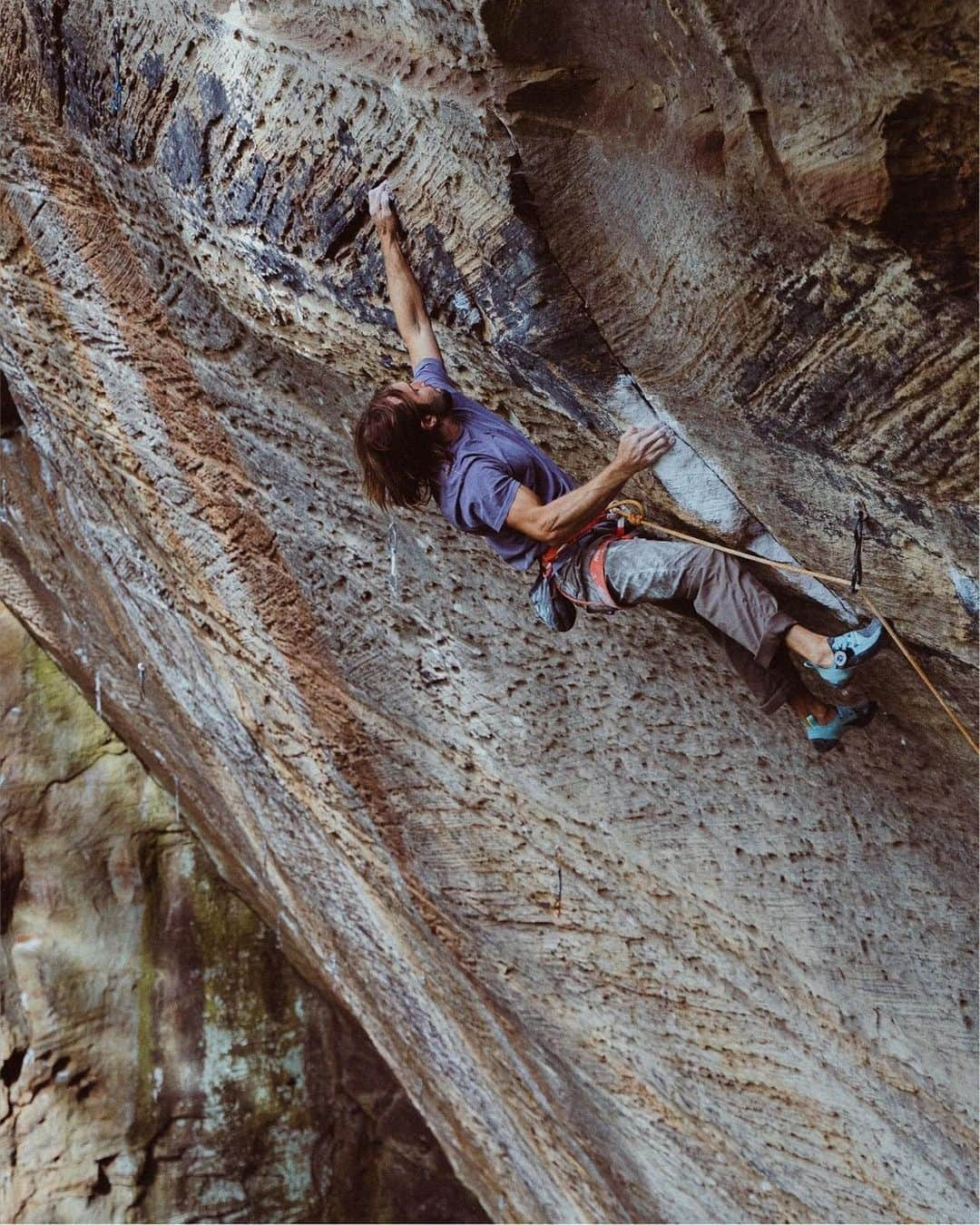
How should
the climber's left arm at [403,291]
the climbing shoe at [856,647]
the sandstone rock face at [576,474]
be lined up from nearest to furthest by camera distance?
the sandstone rock face at [576,474] < the climbing shoe at [856,647] < the climber's left arm at [403,291]

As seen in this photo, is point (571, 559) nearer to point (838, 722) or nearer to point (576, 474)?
point (576, 474)

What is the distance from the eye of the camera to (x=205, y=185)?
309 cm

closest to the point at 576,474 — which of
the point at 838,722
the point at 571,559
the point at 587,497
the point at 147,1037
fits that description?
the point at 571,559

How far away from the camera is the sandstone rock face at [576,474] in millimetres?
2201

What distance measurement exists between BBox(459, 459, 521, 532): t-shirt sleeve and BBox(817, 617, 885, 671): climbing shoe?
0.77m

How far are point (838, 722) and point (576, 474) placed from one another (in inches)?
40.4

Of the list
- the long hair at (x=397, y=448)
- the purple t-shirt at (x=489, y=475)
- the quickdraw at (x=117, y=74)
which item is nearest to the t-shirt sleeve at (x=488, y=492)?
the purple t-shirt at (x=489, y=475)

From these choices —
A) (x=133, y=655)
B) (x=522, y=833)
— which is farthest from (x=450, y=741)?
(x=133, y=655)

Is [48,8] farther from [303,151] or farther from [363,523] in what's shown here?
[363,523]

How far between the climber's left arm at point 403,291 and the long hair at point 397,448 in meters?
0.17

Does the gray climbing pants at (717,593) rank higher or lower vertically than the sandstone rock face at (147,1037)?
higher

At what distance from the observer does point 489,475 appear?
2570 mm

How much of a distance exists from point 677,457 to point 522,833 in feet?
6.05

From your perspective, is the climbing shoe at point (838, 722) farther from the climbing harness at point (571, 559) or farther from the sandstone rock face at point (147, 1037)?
the sandstone rock face at point (147, 1037)
